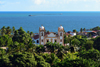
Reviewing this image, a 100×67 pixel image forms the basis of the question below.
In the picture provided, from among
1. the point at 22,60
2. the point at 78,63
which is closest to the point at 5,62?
the point at 22,60

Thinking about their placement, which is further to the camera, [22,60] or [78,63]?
[22,60]

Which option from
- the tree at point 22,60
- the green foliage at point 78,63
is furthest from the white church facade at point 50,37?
the green foliage at point 78,63

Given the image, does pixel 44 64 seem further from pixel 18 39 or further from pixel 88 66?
pixel 18 39

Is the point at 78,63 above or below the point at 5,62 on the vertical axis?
above

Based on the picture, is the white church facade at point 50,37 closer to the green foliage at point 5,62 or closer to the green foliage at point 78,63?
the green foliage at point 5,62

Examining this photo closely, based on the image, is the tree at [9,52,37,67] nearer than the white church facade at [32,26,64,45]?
→ Yes

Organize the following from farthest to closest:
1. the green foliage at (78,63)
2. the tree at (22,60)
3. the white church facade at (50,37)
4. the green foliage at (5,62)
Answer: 1. the white church facade at (50,37)
2. the green foliage at (5,62)
3. the tree at (22,60)
4. the green foliage at (78,63)

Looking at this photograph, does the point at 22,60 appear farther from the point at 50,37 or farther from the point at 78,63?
the point at 50,37

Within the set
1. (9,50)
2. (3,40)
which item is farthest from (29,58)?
(3,40)

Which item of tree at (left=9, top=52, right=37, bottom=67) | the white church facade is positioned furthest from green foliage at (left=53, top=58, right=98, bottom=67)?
the white church facade

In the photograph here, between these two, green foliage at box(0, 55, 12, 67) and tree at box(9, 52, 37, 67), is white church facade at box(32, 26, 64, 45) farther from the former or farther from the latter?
green foliage at box(0, 55, 12, 67)

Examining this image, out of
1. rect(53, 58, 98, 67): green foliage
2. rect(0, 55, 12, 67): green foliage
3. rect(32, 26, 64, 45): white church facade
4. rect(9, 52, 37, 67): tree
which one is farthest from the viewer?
rect(32, 26, 64, 45): white church facade
